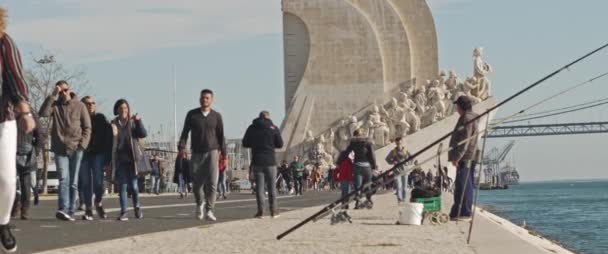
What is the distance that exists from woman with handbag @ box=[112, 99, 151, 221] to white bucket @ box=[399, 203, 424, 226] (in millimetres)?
3357

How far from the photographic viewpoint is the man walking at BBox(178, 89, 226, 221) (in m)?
13.3

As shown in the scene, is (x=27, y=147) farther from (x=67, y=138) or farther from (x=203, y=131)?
(x=203, y=131)

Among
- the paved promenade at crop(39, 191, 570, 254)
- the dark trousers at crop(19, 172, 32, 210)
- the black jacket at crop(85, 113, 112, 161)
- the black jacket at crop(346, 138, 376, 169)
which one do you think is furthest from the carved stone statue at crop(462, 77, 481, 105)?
the paved promenade at crop(39, 191, 570, 254)

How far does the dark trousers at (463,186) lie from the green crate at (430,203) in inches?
8.0

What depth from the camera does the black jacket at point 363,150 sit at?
16.9 meters

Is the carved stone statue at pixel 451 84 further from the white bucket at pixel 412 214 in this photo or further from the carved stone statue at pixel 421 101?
the white bucket at pixel 412 214

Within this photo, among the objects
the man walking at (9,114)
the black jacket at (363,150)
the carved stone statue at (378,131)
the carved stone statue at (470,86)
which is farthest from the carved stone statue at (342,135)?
the man walking at (9,114)

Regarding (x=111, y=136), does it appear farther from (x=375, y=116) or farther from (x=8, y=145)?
(x=375, y=116)

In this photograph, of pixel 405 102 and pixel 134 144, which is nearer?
pixel 134 144

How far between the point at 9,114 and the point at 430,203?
6.61 m

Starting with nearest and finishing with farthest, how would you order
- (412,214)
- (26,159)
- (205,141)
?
→ (412,214)
(26,159)
(205,141)

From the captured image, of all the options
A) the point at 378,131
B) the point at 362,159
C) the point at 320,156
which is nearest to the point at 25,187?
the point at 362,159

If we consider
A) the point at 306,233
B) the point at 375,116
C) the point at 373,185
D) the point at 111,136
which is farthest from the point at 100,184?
the point at 375,116

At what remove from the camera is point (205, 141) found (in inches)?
523
